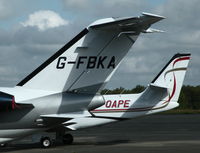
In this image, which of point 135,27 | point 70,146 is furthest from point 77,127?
point 135,27

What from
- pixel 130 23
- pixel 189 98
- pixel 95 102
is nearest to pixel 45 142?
pixel 95 102

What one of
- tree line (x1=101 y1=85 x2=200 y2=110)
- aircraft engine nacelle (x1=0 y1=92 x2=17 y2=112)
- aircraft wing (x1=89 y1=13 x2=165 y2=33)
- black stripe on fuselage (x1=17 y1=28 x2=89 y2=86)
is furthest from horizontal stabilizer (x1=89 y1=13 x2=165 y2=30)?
tree line (x1=101 y1=85 x2=200 y2=110)

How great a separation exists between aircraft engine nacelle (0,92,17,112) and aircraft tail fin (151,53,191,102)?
10004 millimetres

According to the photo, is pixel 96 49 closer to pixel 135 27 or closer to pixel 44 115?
pixel 135 27

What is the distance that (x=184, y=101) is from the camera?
75.1m

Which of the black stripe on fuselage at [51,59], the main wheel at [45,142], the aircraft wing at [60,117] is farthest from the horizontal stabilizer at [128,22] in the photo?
the main wheel at [45,142]

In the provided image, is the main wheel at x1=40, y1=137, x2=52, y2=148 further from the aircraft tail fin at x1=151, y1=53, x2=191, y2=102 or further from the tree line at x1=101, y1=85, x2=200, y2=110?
the tree line at x1=101, y1=85, x2=200, y2=110

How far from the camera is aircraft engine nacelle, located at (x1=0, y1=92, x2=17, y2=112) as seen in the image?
13498 mm

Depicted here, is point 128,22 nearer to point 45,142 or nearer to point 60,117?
point 60,117

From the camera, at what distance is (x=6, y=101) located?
44.3ft

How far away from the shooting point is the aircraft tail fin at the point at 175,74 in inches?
864

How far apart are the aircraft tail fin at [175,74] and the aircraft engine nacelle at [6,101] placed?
32.8ft

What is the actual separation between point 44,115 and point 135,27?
3866 mm

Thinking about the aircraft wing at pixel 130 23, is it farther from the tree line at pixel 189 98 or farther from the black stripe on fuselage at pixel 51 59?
the tree line at pixel 189 98
